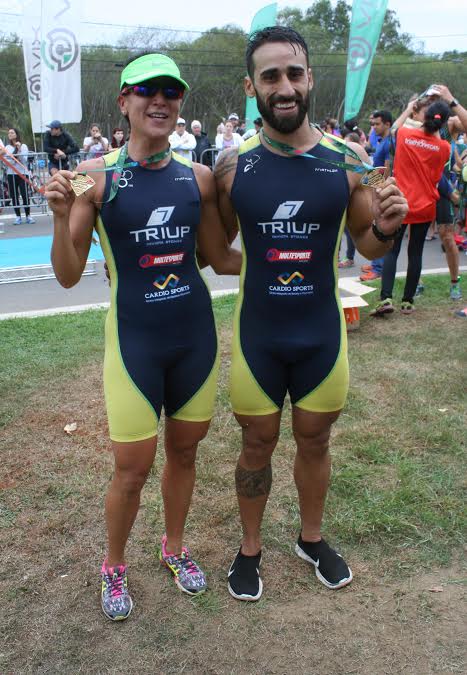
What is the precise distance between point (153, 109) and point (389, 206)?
1.02 meters

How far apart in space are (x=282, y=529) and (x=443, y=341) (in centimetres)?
351

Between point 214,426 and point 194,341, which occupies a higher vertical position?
point 194,341

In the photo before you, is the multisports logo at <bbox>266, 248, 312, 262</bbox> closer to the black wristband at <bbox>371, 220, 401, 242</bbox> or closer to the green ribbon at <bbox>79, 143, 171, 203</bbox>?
the black wristband at <bbox>371, 220, 401, 242</bbox>

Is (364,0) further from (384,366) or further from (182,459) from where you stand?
(182,459)

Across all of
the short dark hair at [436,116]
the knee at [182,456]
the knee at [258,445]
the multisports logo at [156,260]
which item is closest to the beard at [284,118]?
the multisports logo at [156,260]

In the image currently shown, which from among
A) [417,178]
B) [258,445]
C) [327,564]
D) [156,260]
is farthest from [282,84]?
[417,178]

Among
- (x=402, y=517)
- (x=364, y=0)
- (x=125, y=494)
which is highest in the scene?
(x=364, y=0)

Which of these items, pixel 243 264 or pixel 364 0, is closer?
pixel 243 264

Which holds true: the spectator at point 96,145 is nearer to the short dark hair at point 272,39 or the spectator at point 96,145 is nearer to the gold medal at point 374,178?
the short dark hair at point 272,39

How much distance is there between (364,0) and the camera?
14.0m

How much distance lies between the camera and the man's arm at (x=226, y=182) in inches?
104

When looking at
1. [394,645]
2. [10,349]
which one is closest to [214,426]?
[394,645]

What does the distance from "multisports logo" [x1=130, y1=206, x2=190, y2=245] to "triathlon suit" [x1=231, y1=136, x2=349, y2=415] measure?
0.98 ft

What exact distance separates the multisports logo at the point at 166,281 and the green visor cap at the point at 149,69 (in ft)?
2.51
